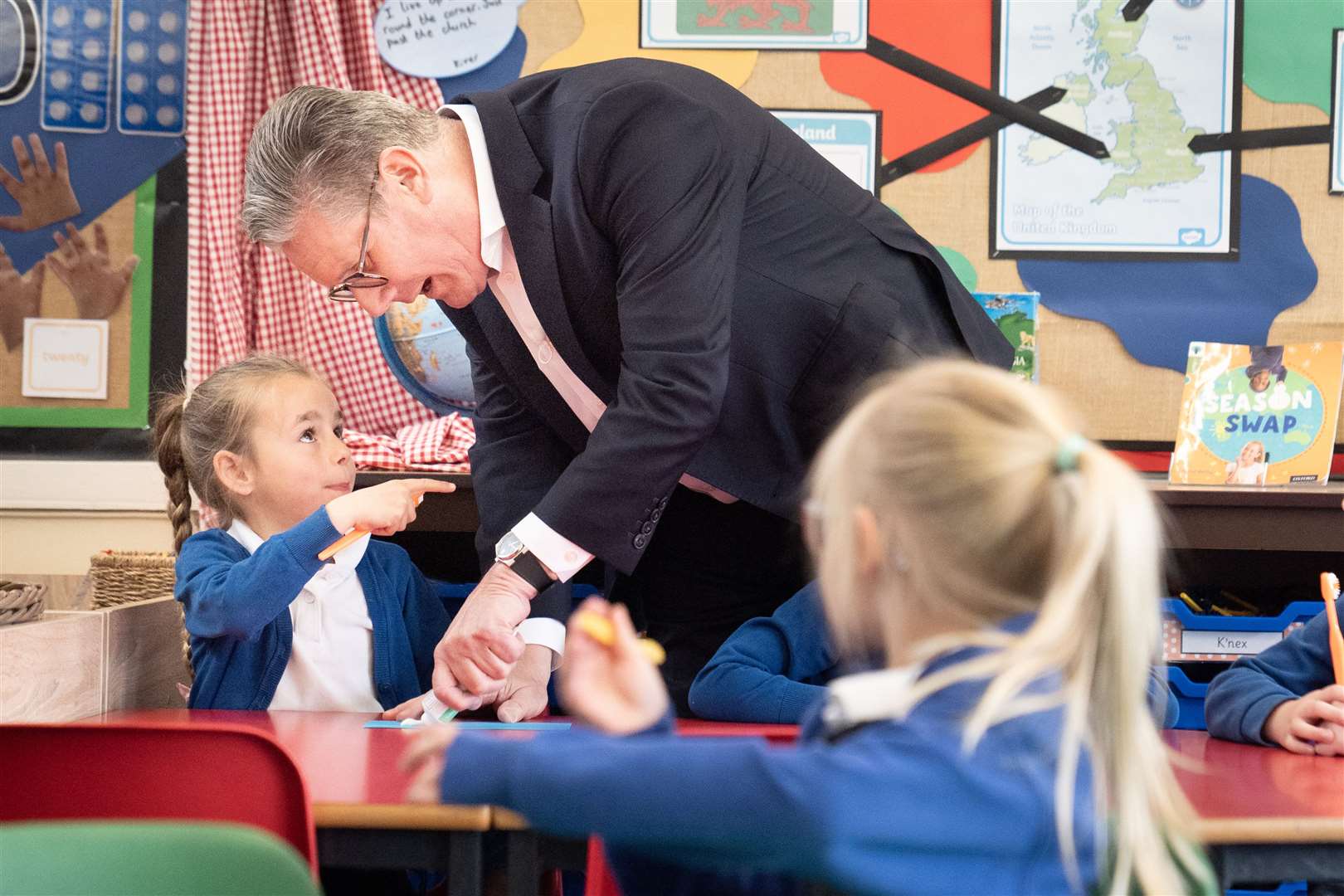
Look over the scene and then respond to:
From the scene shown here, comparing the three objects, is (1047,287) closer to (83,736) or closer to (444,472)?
(444,472)

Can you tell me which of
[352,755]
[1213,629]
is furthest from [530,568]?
[1213,629]

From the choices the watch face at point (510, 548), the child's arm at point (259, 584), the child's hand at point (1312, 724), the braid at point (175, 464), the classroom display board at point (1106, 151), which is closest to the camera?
the child's hand at point (1312, 724)

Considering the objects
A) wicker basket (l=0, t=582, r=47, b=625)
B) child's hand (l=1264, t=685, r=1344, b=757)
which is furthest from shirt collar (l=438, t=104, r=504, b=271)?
child's hand (l=1264, t=685, r=1344, b=757)

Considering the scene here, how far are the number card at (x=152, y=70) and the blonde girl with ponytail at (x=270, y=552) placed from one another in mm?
978

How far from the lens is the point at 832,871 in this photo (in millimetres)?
757

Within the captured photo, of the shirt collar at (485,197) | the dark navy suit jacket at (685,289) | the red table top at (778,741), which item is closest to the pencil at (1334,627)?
the red table top at (778,741)

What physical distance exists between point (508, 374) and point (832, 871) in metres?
1.14

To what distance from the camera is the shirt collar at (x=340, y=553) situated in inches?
78.0

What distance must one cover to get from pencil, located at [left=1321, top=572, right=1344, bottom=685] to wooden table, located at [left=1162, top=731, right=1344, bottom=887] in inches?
9.4

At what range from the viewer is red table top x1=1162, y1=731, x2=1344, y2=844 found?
1056mm

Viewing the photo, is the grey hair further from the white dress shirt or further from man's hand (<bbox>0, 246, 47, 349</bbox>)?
man's hand (<bbox>0, 246, 47, 349</bbox>)

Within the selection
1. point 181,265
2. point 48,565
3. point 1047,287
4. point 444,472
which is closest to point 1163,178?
point 1047,287

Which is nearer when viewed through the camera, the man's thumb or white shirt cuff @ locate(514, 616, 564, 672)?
the man's thumb

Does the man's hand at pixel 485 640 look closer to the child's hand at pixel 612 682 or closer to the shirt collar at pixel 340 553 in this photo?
the shirt collar at pixel 340 553
